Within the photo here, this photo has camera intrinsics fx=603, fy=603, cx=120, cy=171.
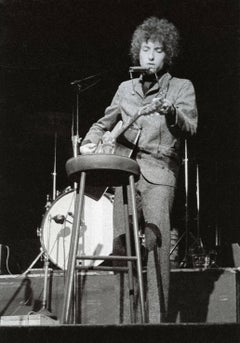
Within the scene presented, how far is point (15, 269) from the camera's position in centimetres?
677

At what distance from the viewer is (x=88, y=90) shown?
6340mm

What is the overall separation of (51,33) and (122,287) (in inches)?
120

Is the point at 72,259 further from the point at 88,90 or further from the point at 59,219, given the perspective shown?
the point at 88,90

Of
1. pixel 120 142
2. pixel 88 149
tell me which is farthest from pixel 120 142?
pixel 88 149

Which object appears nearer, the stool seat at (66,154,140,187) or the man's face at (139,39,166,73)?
the stool seat at (66,154,140,187)

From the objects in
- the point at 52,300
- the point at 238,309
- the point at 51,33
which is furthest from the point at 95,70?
the point at 238,309

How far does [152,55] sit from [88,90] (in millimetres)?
2688

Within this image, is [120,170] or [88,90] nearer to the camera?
[120,170]

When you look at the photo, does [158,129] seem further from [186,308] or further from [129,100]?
[186,308]

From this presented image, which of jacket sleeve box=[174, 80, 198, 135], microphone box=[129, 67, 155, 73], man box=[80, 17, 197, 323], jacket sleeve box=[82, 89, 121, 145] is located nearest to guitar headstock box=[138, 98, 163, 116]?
man box=[80, 17, 197, 323]

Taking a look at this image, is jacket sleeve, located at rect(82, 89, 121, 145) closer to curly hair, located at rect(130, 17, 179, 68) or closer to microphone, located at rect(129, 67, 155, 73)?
microphone, located at rect(129, 67, 155, 73)

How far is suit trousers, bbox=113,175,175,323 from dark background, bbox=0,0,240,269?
233 cm

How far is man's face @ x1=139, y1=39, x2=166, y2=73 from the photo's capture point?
12.1 feet

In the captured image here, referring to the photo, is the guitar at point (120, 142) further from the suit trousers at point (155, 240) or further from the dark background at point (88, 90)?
the dark background at point (88, 90)
